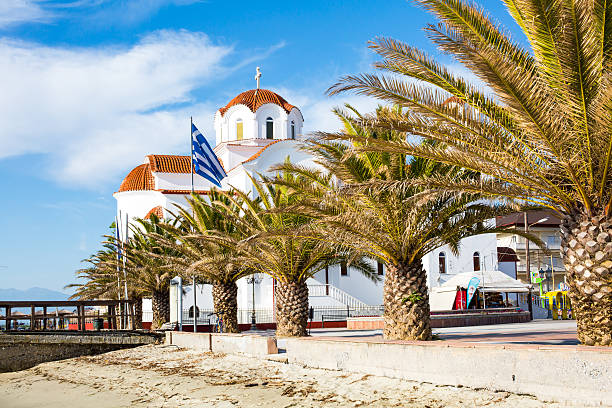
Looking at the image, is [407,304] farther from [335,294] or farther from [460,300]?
[460,300]

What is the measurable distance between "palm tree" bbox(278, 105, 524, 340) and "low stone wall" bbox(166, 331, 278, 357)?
2.76 m

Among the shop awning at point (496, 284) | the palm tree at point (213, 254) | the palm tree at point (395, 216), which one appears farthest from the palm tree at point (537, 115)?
the shop awning at point (496, 284)

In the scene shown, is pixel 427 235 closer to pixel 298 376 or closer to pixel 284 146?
pixel 298 376

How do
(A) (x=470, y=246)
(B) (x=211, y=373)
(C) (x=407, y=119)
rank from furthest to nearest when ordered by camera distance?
(A) (x=470, y=246) < (B) (x=211, y=373) < (C) (x=407, y=119)

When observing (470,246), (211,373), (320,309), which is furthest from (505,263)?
(211,373)

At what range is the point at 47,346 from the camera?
21844 mm

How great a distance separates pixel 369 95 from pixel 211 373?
22.3 feet

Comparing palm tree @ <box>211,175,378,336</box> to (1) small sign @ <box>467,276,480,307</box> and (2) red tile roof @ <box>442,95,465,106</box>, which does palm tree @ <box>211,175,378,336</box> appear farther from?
(1) small sign @ <box>467,276,480,307</box>

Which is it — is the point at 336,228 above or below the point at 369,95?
below

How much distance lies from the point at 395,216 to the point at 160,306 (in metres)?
17.8

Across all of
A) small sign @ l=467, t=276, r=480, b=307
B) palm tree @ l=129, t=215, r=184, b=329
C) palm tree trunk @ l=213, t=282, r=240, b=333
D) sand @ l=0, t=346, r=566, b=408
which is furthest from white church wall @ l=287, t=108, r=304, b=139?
sand @ l=0, t=346, r=566, b=408

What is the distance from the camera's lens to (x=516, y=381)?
778 centimetres

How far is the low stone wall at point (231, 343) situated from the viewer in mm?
13445

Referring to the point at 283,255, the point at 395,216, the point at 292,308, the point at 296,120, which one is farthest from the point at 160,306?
the point at 296,120
